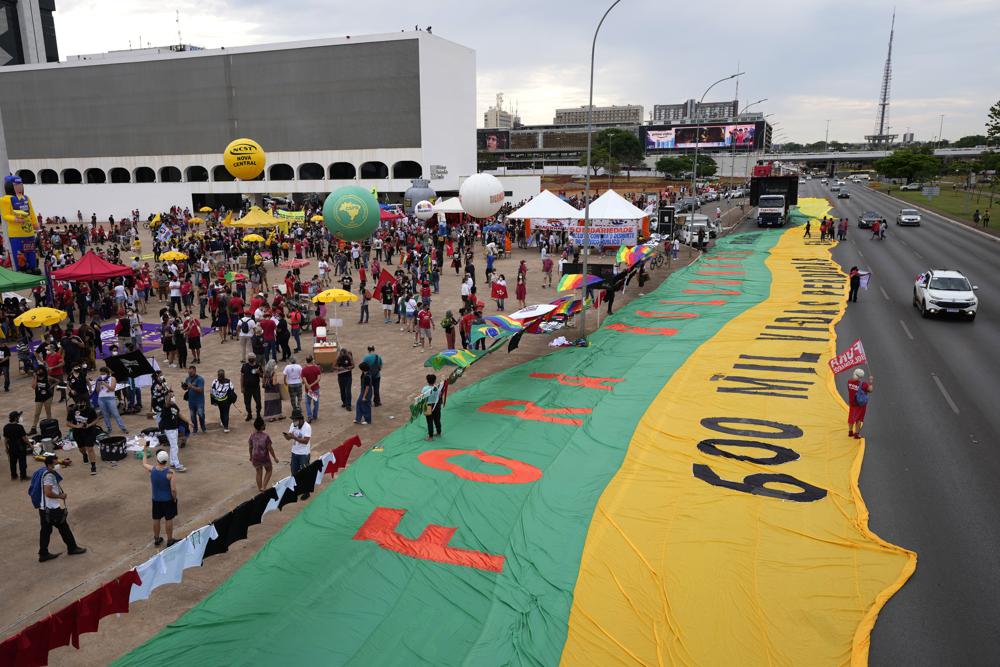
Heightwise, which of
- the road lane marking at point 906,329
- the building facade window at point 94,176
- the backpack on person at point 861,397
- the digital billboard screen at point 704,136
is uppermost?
the digital billboard screen at point 704,136

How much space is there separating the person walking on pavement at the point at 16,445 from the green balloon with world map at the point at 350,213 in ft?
63.5

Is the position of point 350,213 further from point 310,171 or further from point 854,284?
point 310,171

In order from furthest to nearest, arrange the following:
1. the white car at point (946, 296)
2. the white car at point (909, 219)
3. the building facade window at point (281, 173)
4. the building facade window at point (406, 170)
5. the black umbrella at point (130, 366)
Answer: the building facade window at point (281, 173) → the building facade window at point (406, 170) → the white car at point (909, 219) → the white car at point (946, 296) → the black umbrella at point (130, 366)

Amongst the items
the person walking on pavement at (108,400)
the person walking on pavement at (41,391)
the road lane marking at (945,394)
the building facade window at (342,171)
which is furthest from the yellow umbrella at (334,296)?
the building facade window at (342,171)

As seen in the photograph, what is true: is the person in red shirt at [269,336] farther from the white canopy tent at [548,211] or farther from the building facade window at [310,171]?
the building facade window at [310,171]

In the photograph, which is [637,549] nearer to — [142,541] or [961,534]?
[961,534]

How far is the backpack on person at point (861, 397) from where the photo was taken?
41.2 feet

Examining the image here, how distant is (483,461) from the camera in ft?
39.1

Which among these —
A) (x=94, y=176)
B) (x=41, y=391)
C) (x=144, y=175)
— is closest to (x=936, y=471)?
(x=41, y=391)

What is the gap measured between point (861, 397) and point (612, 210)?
23872 millimetres

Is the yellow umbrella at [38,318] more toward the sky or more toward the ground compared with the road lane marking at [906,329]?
more toward the sky

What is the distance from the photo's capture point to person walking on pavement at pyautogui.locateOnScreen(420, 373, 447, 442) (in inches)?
506

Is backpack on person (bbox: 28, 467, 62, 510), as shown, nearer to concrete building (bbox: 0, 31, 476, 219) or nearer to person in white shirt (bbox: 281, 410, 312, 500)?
person in white shirt (bbox: 281, 410, 312, 500)

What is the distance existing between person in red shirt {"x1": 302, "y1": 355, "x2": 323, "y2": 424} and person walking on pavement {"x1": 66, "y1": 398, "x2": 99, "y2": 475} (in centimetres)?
397
